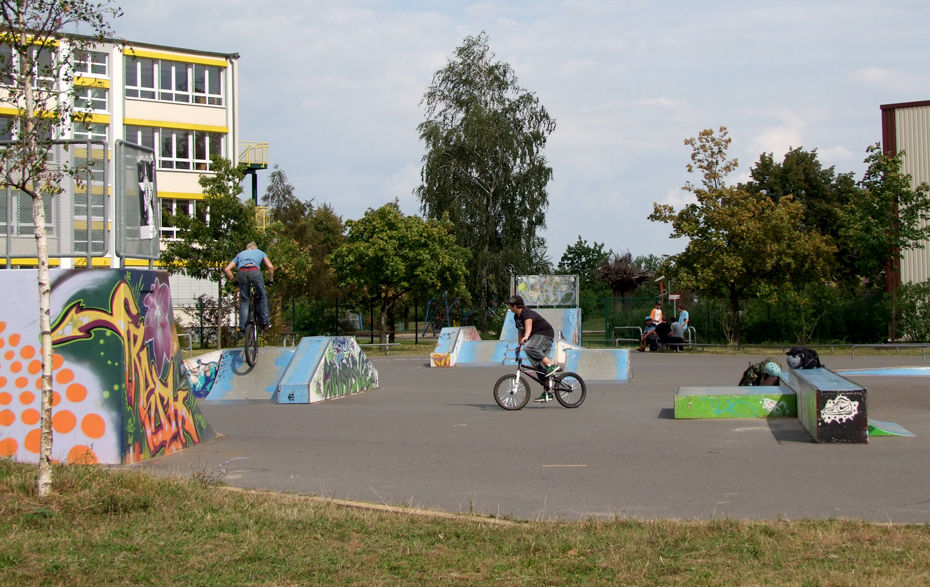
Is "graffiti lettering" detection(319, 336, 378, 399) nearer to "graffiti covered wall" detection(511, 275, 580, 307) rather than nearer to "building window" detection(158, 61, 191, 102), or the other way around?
"graffiti covered wall" detection(511, 275, 580, 307)

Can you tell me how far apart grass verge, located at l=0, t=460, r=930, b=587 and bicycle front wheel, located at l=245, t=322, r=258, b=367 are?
7.12 meters

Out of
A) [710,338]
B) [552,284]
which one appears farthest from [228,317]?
[710,338]

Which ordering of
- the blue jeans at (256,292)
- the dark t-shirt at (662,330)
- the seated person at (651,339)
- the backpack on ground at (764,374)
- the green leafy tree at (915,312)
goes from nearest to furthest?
the backpack on ground at (764,374) → the blue jeans at (256,292) → the seated person at (651,339) → the dark t-shirt at (662,330) → the green leafy tree at (915,312)

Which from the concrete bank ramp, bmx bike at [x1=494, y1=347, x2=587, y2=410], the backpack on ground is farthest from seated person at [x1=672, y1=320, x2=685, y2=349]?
bmx bike at [x1=494, y1=347, x2=587, y2=410]

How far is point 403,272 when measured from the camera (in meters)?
31.7

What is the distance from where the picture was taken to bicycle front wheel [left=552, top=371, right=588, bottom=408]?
13.4 meters

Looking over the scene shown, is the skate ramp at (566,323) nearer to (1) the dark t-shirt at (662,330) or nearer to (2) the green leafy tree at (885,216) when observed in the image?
(1) the dark t-shirt at (662,330)

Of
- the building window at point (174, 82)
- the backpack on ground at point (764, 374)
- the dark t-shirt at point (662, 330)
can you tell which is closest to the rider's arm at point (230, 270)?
the backpack on ground at point (764, 374)

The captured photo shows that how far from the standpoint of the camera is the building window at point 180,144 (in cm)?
3962

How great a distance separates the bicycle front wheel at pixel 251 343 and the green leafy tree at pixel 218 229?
14017 millimetres

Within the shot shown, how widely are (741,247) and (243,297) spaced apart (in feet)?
70.4

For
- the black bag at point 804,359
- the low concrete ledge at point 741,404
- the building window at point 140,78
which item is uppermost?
the building window at point 140,78

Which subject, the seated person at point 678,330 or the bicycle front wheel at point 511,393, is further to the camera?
the seated person at point 678,330

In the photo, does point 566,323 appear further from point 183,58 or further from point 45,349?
point 45,349
